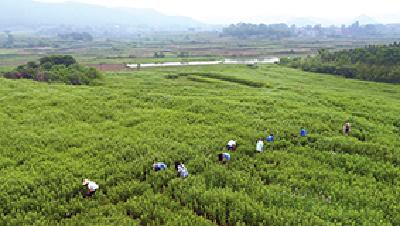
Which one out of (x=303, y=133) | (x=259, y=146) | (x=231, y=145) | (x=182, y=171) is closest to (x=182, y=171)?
(x=182, y=171)

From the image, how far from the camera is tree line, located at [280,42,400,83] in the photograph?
60.0 m

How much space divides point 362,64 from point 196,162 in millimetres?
57615

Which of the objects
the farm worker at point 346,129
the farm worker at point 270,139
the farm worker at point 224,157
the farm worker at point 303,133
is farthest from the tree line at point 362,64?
the farm worker at point 224,157

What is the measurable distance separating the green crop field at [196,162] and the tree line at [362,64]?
1345 inches

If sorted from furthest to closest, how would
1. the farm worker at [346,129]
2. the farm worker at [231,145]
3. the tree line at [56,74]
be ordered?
the tree line at [56,74]
the farm worker at [346,129]
the farm worker at [231,145]

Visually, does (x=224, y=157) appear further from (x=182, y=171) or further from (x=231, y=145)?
(x=182, y=171)

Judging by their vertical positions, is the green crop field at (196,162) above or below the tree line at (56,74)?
below

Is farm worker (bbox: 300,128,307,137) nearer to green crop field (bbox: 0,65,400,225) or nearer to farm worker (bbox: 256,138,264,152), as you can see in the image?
green crop field (bbox: 0,65,400,225)

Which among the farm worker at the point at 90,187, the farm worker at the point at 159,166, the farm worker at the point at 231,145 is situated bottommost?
the farm worker at the point at 90,187

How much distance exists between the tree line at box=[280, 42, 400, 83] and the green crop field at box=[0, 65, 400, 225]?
34174mm

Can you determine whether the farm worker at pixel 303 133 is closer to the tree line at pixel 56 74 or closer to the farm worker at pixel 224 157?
the farm worker at pixel 224 157

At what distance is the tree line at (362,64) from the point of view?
60031 mm

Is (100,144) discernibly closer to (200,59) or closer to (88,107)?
(88,107)

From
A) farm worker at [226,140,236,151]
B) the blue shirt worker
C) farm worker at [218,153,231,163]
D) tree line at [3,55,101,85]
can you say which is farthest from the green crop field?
tree line at [3,55,101,85]
